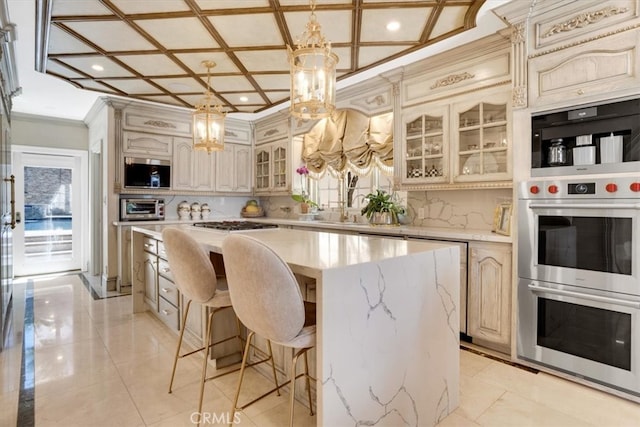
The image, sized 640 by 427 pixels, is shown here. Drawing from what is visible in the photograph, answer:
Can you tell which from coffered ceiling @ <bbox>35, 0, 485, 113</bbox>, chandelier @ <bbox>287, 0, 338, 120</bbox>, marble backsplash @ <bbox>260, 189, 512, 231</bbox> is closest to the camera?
chandelier @ <bbox>287, 0, 338, 120</bbox>

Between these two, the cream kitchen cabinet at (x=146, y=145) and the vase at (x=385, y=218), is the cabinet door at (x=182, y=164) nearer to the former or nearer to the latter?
the cream kitchen cabinet at (x=146, y=145)

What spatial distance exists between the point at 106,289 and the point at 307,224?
2913mm

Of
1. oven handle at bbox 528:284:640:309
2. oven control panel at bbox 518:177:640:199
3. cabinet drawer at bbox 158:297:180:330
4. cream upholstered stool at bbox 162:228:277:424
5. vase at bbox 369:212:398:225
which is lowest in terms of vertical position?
cabinet drawer at bbox 158:297:180:330

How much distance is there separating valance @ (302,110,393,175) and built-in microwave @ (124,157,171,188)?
81.5 inches

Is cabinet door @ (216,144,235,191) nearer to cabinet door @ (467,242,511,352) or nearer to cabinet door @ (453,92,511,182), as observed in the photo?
cabinet door @ (453,92,511,182)

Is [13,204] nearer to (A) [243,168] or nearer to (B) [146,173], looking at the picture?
(B) [146,173]

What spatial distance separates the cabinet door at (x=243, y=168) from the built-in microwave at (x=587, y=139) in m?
4.49

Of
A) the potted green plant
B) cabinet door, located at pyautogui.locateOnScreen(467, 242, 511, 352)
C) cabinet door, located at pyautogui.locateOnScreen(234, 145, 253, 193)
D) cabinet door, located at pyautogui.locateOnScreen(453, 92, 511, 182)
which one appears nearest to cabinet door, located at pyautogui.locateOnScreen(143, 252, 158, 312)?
the potted green plant

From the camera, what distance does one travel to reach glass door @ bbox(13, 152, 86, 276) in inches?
216

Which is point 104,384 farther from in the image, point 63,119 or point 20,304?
point 63,119

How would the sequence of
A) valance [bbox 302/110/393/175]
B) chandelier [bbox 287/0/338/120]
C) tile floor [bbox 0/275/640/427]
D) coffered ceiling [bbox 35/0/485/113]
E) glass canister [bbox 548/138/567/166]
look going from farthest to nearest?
1. valance [bbox 302/110/393/175]
2. coffered ceiling [bbox 35/0/485/113]
3. glass canister [bbox 548/138/567/166]
4. chandelier [bbox 287/0/338/120]
5. tile floor [bbox 0/275/640/427]

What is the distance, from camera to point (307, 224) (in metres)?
4.43

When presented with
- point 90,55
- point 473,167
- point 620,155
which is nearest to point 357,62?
point 473,167

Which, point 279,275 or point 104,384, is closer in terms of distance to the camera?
point 279,275
